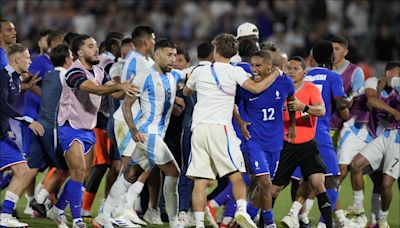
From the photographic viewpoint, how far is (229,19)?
2491 centimetres

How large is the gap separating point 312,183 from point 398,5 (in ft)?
45.0

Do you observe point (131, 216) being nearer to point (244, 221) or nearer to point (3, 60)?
point (244, 221)

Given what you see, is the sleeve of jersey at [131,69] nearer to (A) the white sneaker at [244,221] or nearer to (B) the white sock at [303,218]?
(A) the white sneaker at [244,221]

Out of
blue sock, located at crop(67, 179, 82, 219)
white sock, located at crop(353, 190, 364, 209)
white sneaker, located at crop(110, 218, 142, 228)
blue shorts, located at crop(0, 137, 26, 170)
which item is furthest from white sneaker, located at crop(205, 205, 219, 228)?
blue shorts, located at crop(0, 137, 26, 170)

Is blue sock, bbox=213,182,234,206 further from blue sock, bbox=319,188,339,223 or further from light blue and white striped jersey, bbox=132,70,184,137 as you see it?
light blue and white striped jersey, bbox=132,70,184,137

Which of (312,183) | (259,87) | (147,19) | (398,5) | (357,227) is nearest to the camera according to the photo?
(259,87)

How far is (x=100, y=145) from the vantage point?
13289mm

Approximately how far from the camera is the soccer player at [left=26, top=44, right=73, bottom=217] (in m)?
12.0

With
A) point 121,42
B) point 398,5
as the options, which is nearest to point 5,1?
point 398,5

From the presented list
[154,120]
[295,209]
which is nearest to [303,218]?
[295,209]

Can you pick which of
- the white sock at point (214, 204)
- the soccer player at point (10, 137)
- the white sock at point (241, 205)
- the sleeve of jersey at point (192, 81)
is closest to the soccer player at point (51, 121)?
the soccer player at point (10, 137)

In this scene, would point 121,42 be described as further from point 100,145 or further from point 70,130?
point 70,130

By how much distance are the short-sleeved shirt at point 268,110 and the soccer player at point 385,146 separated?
186cm

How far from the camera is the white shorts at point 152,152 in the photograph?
1138 centimetres
